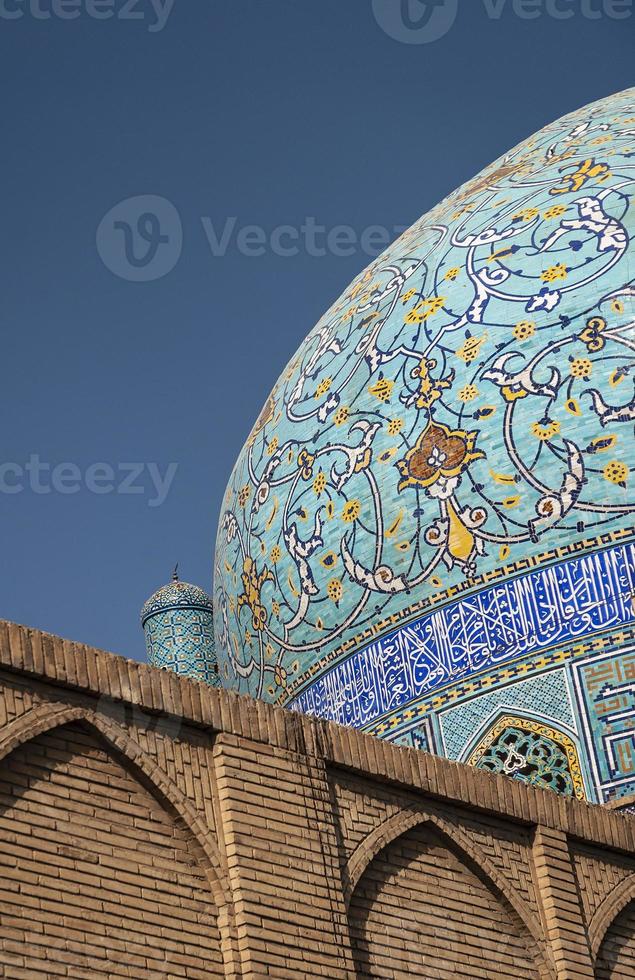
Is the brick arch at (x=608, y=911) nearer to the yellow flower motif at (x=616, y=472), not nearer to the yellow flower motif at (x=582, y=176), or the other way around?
the yellow flower motif at (x=616, y=472)

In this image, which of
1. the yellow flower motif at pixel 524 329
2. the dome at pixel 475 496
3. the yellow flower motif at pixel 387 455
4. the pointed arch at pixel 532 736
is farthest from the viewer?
the yellow flower motif at pixel 387 455

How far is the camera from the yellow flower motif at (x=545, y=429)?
279 inches

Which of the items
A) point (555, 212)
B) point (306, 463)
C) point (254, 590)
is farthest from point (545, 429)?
point (254, 590)

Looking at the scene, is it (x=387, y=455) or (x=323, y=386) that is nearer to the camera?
(x=387, y=455)

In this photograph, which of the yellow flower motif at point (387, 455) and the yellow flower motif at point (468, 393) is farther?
the yellow flower motif at point (387, 455)

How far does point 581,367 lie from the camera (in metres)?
7.14

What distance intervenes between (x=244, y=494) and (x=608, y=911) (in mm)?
3191

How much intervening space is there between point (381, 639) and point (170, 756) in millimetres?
2838

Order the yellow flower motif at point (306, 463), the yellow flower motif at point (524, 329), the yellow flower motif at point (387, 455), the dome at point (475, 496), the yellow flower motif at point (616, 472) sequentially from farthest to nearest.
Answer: the yellow flower motif at point (306, 463)
the yellow flower motif at point (387, 455)
the yellow flower motif at point (524, 329)
the yellow flower motif at point (616, 472)
the dome at point (475, 496)

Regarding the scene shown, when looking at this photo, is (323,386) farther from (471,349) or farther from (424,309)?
(471,349)

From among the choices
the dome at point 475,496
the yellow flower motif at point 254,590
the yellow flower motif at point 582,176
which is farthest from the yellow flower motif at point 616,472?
the yellow flower motif at point 254,590

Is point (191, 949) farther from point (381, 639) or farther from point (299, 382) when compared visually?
point (299, 382)

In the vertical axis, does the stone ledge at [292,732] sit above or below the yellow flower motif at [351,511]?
below

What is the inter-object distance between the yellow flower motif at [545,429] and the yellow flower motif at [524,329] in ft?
1.24
